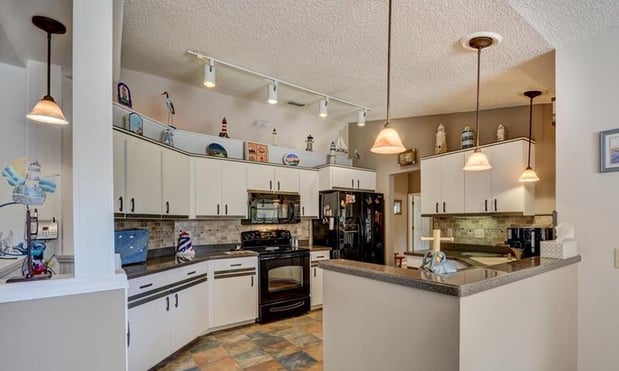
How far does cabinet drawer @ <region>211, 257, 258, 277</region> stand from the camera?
3621 millimetres

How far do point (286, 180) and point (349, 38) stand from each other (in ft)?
7.88

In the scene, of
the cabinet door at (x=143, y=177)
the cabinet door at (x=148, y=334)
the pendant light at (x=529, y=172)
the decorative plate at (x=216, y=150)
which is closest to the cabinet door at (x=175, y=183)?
the cabinet door at (x=143, y=177)

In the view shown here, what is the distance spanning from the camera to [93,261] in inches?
61.8

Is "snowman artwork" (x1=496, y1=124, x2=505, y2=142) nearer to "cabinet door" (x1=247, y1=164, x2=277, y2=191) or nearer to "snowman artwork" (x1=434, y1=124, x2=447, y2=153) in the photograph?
"snowman artwork" (x1=434, y1=124, x2=447, y2=153)

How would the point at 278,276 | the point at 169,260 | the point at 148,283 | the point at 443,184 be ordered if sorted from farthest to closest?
1. the point at 443,184
2. the point at 278,276
3. the point at 169,260
4. the point at 148,283

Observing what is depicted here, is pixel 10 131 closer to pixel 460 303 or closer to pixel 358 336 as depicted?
pixel 358 336

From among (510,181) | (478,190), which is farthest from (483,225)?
(510,181)

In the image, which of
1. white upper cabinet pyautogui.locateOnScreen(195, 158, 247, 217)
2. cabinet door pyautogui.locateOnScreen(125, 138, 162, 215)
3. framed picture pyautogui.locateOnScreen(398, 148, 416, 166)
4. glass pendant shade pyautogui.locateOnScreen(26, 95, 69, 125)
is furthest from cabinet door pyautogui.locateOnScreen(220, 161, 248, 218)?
framed picture pyautogui.locateOnScreen(398, 148, 416, 166)

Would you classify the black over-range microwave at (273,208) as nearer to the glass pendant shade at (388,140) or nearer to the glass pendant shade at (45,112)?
the glass pendant shade at (45,112)

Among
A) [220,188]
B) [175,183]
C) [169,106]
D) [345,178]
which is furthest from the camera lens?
[345,178]

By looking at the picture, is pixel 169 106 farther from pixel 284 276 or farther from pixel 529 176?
pixel 529 176

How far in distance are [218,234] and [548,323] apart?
3507 mm

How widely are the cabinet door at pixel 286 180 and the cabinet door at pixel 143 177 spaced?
1660 mm

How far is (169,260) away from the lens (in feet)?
10.8
